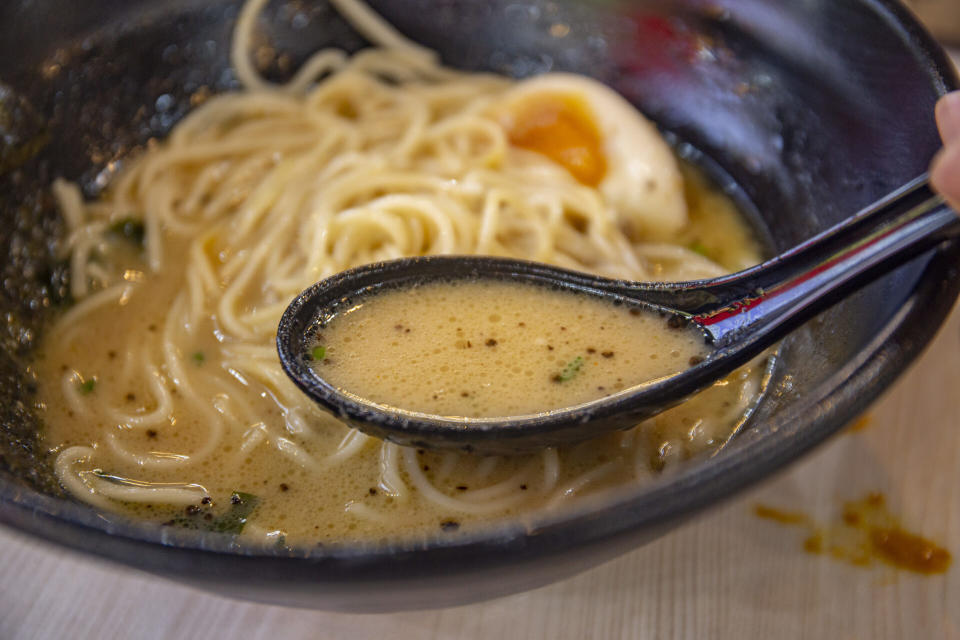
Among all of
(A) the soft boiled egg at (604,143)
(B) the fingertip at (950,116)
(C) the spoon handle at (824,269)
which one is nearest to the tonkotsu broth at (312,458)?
(C) the spoon handle at (824,269)

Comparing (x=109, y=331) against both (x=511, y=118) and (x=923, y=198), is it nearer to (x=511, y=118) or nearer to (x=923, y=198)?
(x=511, y=118)

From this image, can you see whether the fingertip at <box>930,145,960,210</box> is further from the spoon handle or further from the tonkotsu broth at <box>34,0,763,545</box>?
the tonkotsu broth at <box>34,0,763,545</box>

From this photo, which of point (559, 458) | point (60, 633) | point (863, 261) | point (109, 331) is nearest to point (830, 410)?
point (863, 261)

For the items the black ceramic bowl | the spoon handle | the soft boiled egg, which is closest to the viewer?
the black ceramic bowl

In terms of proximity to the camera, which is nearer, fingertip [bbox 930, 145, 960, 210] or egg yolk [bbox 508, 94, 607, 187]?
fingertip [bbox 930, 145, 960, 210]

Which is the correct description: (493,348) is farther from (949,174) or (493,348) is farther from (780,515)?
(949,174)

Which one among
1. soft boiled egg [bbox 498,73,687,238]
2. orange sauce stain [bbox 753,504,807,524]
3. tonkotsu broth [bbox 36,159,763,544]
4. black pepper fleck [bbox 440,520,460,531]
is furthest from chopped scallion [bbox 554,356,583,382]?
soft boiled egg [bbox 498,73,687,238]

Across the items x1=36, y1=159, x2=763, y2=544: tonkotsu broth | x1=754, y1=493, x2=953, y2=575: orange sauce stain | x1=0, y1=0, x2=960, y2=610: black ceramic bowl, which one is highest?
x1=0, y1=0, x2=960, y2=610: black ceramic bowl
